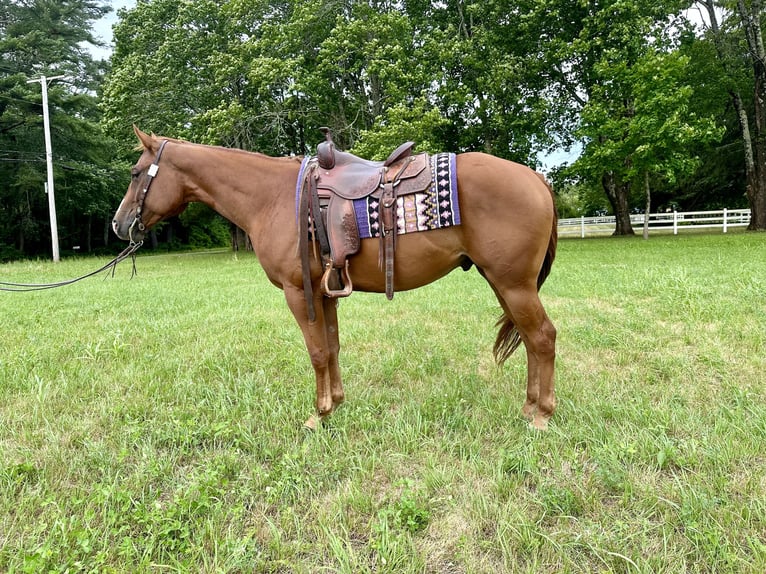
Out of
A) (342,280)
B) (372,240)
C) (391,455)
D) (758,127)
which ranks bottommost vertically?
(391,455)

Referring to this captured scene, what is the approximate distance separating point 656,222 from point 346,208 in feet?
83.3

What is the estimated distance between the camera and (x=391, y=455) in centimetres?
246

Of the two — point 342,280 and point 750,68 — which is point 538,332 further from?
point 750,68

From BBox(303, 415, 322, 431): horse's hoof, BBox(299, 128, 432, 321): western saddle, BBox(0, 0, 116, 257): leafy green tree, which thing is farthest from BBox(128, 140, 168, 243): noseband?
BBox(0, 0, 116, 257): leafy green tree

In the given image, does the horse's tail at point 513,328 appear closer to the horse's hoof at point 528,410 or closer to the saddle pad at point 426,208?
the horse's hoof at point 528,410

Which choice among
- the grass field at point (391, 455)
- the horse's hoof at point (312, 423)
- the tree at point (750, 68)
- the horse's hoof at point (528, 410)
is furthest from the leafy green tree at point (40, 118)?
the tree at point (750, 68)

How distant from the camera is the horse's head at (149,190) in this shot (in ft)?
9.84

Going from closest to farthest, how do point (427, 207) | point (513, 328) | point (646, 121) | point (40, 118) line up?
point (427, 207) → point (513, 328) → point (646, 121) → point (40, 118)

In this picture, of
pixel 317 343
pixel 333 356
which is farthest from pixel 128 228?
pixel 333 356

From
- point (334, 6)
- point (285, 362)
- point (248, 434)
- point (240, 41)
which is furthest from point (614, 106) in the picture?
point (248, 434)

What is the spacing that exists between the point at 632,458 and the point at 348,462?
1.58m

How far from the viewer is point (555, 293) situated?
7164 millimetres

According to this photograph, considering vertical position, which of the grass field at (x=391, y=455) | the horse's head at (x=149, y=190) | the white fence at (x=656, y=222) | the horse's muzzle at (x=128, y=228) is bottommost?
the grass field at (x=391, y=455)

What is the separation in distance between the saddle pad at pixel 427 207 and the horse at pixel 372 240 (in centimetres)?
6
